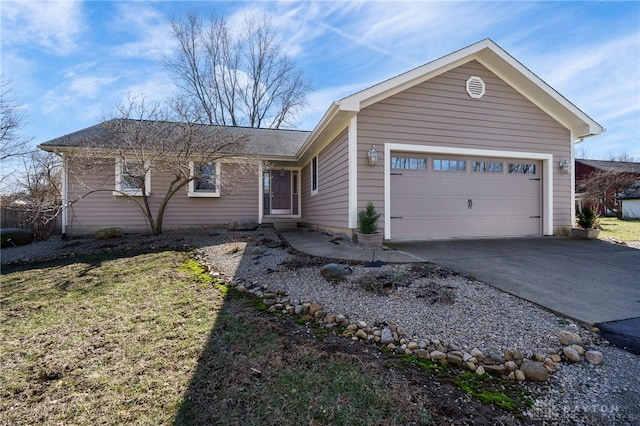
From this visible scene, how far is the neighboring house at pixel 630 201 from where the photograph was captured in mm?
20750

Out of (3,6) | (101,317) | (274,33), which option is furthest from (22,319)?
(274,33)

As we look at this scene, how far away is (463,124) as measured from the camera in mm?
7441

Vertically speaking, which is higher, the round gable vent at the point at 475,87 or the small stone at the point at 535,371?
the round gable vent at the point at 475,87

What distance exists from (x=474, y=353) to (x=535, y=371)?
395 mm

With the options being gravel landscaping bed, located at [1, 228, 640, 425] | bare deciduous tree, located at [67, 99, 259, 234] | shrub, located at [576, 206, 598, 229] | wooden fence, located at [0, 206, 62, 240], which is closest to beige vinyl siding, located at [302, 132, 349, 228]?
gravel landscaping bed, located at [1, 228, 640, 425]

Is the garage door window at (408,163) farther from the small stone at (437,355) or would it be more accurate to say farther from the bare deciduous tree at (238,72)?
the bare deciduous tree at (238,72)

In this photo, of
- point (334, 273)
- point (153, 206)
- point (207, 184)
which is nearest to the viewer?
point (334, 273)

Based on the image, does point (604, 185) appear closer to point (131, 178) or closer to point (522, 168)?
point (522, 168)

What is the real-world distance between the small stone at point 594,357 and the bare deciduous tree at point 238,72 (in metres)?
21.6

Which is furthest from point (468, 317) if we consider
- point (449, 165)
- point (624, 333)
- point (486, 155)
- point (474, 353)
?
point (486, 155)

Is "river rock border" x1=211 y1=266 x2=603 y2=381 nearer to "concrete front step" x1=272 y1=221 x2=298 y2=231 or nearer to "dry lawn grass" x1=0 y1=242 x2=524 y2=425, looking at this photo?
"dry lawn grass" x1=0 y1=242 x2=524 y2=425

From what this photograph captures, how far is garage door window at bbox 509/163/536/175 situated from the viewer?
7.90 m

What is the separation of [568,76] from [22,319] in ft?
45.6

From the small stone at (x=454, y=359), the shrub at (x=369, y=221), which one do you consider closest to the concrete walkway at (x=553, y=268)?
the shrub at (x=369, y=221)
